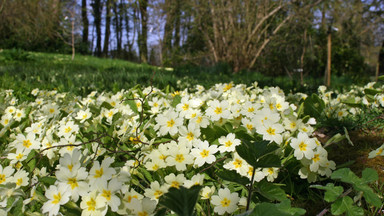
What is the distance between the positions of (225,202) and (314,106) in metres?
1.27

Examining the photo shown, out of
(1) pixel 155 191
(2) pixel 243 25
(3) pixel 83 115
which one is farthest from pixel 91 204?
(2) pixel 243 25

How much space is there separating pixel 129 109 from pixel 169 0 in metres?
12.4

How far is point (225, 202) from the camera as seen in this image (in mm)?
1053

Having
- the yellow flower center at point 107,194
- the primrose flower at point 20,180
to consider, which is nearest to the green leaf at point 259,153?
the yellow flower center at point 107,194

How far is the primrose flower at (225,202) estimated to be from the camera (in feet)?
3.39

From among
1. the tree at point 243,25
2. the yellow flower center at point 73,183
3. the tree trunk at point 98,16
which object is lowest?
the yellow flower center at point 73,183

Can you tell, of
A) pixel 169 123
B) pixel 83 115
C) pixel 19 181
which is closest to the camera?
pixel 19 181

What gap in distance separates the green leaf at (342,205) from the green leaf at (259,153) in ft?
0.84

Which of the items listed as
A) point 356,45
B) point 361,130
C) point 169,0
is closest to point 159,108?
point 361,130

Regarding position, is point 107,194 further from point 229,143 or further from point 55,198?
point 229,143

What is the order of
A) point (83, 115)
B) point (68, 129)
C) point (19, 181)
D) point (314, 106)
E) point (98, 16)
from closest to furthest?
1. point (19, 181)
2. point (68, 129)
3. point (83, 115)
4. point (314, 106)
5. point (98, 16)

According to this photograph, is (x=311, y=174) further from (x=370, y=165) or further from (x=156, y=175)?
(x=156, y=175)

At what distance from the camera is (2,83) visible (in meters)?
3.85

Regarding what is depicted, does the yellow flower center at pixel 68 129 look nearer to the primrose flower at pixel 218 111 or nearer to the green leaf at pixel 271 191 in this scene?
the primrose flower at pixel 218 111
